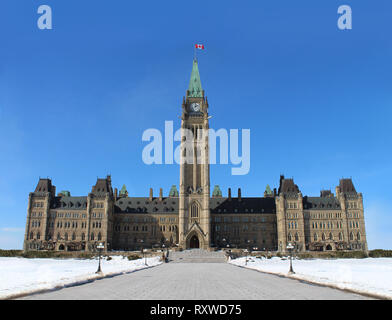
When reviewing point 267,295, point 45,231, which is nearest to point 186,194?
point 45,231

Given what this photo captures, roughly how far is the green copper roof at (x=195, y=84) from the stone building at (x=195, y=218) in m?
0.32

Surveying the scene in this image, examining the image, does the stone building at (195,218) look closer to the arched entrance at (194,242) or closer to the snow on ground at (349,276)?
the arched entrance at (194,242)

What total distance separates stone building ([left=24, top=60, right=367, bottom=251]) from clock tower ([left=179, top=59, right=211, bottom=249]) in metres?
0.26

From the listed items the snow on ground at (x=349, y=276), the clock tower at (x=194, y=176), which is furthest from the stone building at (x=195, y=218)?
the snow on ground at (x=349, y=276)

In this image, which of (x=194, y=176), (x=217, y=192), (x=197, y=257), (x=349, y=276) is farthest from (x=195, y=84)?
(x=349, y=276)

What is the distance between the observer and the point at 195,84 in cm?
11338

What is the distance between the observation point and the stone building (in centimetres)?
9906

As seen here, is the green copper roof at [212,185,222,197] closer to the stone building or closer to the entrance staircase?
the stone building

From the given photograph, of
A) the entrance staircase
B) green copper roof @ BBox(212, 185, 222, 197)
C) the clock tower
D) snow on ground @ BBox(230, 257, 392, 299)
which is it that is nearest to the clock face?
the clock tower

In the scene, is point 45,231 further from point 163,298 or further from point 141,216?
point 163,298

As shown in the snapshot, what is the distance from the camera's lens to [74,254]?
7881 cm

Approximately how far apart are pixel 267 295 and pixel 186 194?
8304 centimetres

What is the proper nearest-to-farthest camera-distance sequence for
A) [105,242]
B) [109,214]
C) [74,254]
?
[74,254], [105,242], [109,214]
